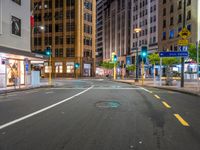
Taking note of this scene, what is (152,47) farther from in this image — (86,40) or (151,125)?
(151,125)

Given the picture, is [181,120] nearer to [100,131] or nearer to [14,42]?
[100,131]

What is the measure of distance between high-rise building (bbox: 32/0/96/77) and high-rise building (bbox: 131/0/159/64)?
52.0ft

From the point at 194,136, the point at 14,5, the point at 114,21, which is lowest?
the point at 194,136

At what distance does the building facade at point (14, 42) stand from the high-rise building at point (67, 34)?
44528 millimetres

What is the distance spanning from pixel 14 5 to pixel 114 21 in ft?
289

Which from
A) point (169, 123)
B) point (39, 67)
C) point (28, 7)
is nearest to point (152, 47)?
point (39, 67)

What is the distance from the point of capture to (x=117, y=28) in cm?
10488

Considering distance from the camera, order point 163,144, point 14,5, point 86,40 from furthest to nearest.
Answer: point 86,40, point 14,5, point 163,144

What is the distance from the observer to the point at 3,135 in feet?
18.5

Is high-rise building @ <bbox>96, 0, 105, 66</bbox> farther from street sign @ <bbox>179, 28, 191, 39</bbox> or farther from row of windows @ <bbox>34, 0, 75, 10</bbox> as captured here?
street sign @ <bbox>179, 28, 191, 39</bbox>

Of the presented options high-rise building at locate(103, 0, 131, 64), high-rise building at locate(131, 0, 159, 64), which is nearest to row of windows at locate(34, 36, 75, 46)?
high-rise building at locate(131, 0, 159, 64)

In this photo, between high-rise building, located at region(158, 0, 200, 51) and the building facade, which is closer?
the building facade

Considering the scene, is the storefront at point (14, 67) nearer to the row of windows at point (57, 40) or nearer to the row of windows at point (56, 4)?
the row of windows at point (57, 40)

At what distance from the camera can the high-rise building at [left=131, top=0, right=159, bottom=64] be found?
7381 centimetres
